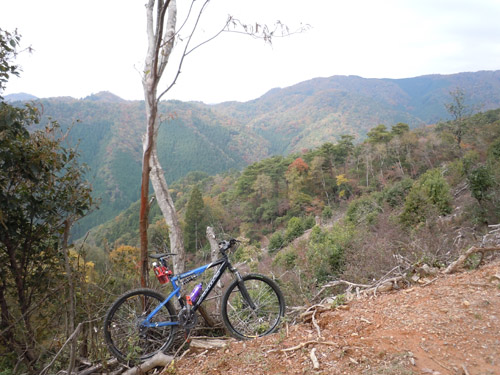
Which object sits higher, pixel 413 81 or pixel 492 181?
pixel 413 81

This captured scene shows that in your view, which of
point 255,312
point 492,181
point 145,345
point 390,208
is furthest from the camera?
point 390,208

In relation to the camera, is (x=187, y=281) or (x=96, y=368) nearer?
(x=96, y=368)

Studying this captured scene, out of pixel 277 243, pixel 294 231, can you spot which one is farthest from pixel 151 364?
pixel 277 243

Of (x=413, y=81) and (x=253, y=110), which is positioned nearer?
(x=253, y=110)

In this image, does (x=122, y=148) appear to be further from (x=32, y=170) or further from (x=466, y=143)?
(x=32, y=170)

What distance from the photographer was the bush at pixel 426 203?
38.9ft

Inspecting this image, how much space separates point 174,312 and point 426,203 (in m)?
12.3

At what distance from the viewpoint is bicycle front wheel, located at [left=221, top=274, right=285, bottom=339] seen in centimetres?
290

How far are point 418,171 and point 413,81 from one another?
20418cm

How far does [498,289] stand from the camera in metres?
2.81

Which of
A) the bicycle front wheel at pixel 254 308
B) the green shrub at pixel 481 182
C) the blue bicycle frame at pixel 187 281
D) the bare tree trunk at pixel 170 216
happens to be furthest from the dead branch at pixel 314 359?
the green shrub at pixel 481 182

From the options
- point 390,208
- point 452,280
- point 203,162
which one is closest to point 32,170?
point 452,280

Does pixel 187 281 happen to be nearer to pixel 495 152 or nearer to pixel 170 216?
pixel 170 216

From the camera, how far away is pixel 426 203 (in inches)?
484
